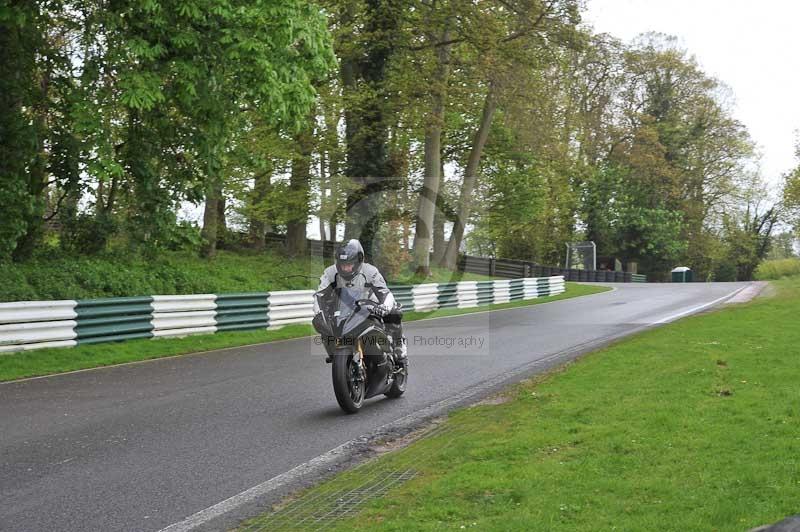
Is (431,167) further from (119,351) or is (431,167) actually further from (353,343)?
(353,343)

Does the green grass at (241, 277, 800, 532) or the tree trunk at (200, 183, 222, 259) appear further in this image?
the tree trunk at (200, 183, 222, 259)

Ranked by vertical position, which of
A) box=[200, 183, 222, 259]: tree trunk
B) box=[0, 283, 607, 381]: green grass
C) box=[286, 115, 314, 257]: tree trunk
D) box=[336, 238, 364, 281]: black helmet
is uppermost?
box=[286, 115, 314, 257]: tree trunk

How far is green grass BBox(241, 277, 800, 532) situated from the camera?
16.9 feet

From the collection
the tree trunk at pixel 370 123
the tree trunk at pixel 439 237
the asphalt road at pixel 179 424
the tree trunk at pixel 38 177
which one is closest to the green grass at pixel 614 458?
the asphalt road at pixel 179 424

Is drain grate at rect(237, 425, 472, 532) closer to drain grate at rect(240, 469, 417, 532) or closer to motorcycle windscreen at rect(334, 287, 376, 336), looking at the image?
drain grate at rect(240, 469, 417, 532)

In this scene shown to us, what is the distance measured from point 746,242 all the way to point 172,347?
6471 cm

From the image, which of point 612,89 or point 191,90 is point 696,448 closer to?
point 191,90

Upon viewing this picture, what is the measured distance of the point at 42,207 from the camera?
57.0ft

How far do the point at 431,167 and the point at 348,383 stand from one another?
1017 inches

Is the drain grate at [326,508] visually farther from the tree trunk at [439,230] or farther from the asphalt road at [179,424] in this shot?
the tree trunk at [439,230]

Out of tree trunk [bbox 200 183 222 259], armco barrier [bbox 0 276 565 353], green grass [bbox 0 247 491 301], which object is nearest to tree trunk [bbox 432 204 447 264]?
green grass [bbox 0 247 491 301]

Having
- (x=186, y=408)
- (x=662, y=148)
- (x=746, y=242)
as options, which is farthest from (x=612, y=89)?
(x=186, y=408)

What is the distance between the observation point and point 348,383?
933 cm

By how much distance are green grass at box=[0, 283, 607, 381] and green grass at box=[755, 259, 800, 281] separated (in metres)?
36.9
